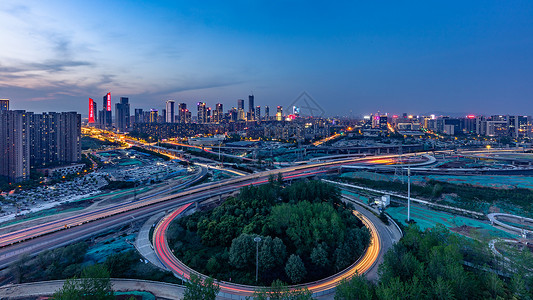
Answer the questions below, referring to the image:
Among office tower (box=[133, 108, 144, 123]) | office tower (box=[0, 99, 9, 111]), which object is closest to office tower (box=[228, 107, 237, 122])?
office tower (box=[133, 108, 144, 123])

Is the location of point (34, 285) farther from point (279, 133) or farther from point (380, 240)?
point (279, 133)

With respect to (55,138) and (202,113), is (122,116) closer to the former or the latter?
(202,113)

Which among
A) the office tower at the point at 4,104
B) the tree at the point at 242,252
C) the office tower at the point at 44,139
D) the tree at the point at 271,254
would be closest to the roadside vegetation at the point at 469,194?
the tree at the point at 271,254

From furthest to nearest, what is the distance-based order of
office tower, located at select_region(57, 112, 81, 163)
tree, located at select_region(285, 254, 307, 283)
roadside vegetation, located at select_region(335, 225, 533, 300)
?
office tower, located at select_region(57, 112, 81, 163)
tree, located at select_region(285, 254, 307, 283)
roadside vegetation, located at select_region(335, 225, 533, 300)

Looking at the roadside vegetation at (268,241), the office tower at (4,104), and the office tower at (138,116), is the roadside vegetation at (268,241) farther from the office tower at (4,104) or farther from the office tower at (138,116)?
the office tower at (138,116)

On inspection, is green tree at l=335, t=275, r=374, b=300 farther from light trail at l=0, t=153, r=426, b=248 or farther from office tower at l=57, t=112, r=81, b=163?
office tower at l=57, t=112, r=81, b=163

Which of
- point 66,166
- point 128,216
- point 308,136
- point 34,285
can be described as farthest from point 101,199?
point 308,136

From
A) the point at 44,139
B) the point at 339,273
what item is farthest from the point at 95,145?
the point at 339,273

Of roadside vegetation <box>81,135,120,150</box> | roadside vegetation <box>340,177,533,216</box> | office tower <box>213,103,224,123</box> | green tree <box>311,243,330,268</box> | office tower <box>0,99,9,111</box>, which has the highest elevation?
office tower <box>213,103,224,123</box>
